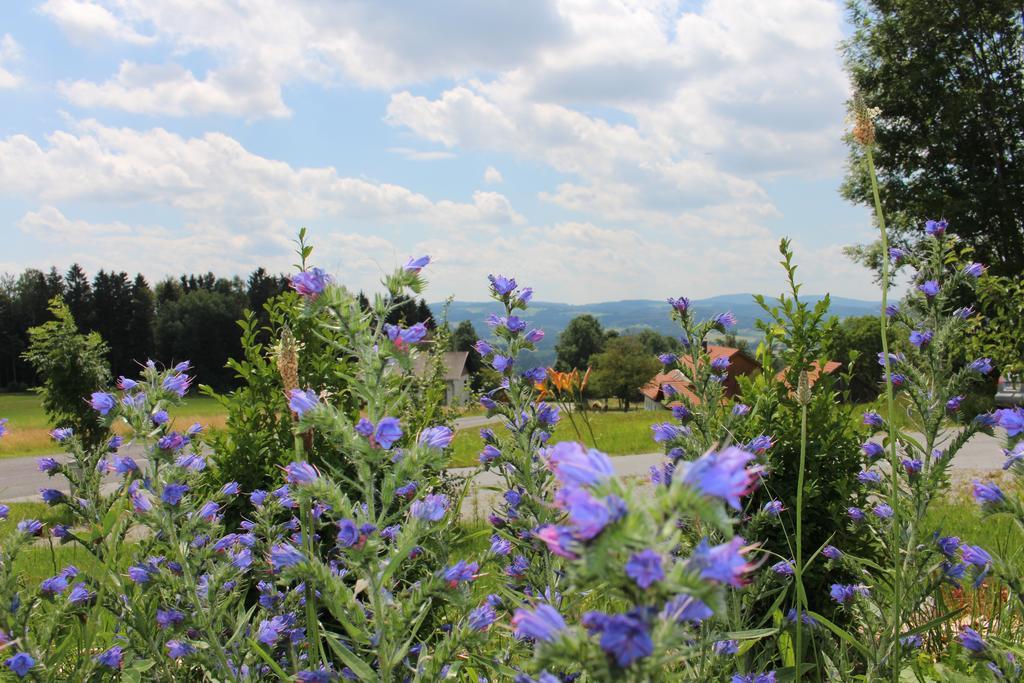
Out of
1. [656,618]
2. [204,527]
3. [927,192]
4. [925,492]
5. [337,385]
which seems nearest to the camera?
[656,618]

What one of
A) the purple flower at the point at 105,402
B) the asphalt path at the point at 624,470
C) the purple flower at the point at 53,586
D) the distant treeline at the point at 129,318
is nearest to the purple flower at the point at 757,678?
the purple flower at the point at 105,402

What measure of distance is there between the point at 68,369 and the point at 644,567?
12.0 meters

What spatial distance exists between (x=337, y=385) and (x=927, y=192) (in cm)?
2322

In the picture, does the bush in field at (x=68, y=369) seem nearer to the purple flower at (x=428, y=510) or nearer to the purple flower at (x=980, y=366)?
the purple flower at (x=428, y=510)

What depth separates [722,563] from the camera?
0.85 metres

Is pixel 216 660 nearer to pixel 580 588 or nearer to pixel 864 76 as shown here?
pixel 580 588

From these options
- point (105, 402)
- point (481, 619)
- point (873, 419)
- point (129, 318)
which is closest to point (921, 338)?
point (873, 419)

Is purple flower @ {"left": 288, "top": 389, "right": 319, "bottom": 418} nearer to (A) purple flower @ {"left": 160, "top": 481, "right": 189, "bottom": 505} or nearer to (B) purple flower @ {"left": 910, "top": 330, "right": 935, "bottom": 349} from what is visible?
(A) purple flower @ {"left": 160, "top": 481, "right": 189, "bottom": 505}

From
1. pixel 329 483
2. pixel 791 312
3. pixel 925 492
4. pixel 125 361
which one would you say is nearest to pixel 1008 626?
pixel 925 492

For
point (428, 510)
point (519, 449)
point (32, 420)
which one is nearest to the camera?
point (428, 510)

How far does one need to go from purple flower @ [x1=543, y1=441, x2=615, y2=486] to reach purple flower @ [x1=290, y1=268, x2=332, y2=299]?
3.26ft

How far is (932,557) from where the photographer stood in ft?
10.4

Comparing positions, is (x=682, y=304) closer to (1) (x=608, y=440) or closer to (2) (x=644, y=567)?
(2) (x=644, y=567)

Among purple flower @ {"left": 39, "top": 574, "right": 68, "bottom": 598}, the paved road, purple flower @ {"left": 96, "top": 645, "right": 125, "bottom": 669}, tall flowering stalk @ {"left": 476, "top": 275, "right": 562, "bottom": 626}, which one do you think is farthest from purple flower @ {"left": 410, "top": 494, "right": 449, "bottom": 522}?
the paved road
